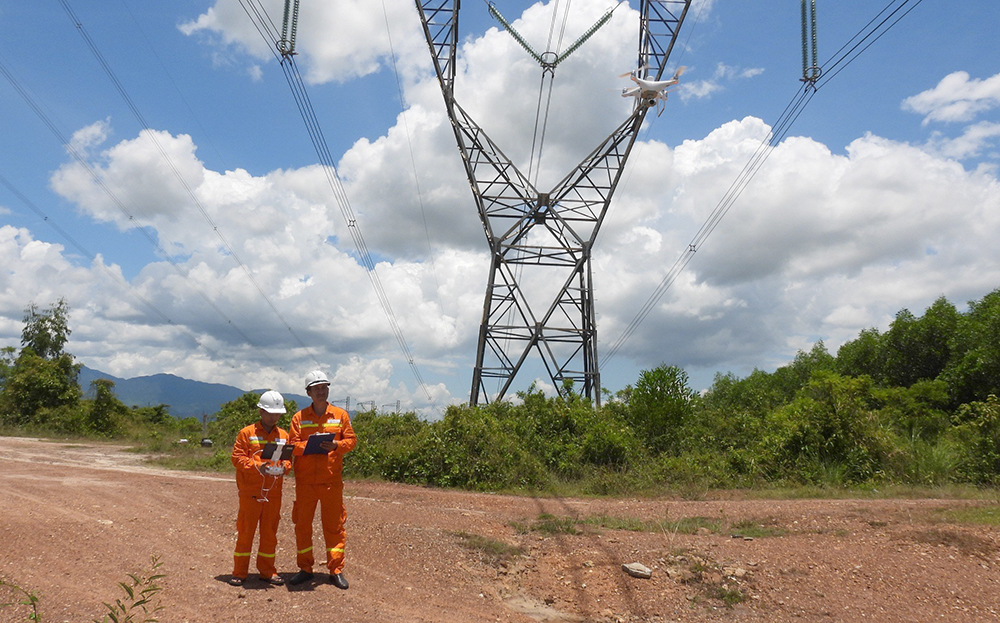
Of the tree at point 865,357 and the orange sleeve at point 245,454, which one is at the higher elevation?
the tree at point 865,357

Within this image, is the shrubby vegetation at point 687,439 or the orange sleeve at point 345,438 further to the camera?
the shrubby vegetation at point 687,439

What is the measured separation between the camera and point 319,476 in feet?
21.6

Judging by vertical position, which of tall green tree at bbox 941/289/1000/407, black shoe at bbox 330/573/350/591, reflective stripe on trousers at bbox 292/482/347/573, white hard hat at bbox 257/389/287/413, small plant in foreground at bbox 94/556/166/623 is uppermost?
tall green tree at bbox 941/289/1000/407

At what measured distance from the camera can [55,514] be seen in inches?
345

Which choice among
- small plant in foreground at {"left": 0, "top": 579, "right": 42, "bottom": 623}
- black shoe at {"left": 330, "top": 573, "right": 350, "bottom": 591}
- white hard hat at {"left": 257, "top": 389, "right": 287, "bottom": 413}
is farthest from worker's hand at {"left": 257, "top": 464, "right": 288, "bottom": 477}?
small plant in foreground at {"left": 0, "top": 579, "right": 42, "bottom": 623}

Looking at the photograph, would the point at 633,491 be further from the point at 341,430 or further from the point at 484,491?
the point at 341,430

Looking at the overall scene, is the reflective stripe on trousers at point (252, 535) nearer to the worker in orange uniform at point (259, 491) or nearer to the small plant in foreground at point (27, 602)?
the worker in orange uniform at point (259, 491)

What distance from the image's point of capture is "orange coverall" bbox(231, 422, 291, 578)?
639 centimetres

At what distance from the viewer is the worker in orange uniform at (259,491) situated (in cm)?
638

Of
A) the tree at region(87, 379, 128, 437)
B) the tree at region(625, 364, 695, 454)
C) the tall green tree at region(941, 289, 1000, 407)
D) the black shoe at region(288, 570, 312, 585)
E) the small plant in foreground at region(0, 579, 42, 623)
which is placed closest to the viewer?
the small plant in foreground at region(0, 579, 42, 623)

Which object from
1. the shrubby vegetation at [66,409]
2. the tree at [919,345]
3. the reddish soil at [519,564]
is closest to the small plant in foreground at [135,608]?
the reddish soil at [519,564]

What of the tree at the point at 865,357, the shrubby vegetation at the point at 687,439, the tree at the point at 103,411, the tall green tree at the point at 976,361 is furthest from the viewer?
the tree at the point at 865,357

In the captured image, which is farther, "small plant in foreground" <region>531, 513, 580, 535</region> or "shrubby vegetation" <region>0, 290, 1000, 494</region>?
"shrubby vegetation" <region>0, 290, 1000, 494</region>

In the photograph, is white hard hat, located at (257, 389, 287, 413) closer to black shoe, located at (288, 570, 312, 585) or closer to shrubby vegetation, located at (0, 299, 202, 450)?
black shoe, located at (288, 570, 312, 585)
